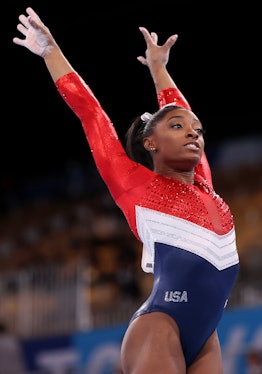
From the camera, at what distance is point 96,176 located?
15.0m

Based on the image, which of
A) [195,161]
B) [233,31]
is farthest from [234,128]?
[195,161]

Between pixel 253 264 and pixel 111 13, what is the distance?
3.54 metres

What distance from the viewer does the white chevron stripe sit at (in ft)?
10.8

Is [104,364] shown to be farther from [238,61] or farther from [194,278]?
[238,61]

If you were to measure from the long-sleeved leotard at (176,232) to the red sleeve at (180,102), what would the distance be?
11cm

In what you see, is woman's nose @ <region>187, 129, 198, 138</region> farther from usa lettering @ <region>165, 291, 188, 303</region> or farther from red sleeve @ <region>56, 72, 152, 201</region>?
usa lettering @ <region>165, 291, 188, 303</region>

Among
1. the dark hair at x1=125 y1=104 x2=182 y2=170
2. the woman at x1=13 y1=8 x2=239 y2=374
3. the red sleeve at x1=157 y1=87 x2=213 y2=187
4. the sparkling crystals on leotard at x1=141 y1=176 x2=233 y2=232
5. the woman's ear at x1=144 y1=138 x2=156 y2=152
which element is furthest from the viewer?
the red sleeve at x1=157 y1=87 x2=213 y2=187

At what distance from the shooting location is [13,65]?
479 inches

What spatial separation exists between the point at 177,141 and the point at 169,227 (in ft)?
1.16

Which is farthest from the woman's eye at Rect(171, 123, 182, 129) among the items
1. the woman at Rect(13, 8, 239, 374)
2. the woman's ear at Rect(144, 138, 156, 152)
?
the woman's ear at Rect(144, 138, 156, 152)

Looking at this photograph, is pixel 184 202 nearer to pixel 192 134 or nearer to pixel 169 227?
pixel 169 227

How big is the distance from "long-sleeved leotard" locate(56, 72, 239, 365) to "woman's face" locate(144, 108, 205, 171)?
76 mm

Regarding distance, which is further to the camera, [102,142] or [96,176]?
[96,176]

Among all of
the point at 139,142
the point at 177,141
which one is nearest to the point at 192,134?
the point at 177,141
